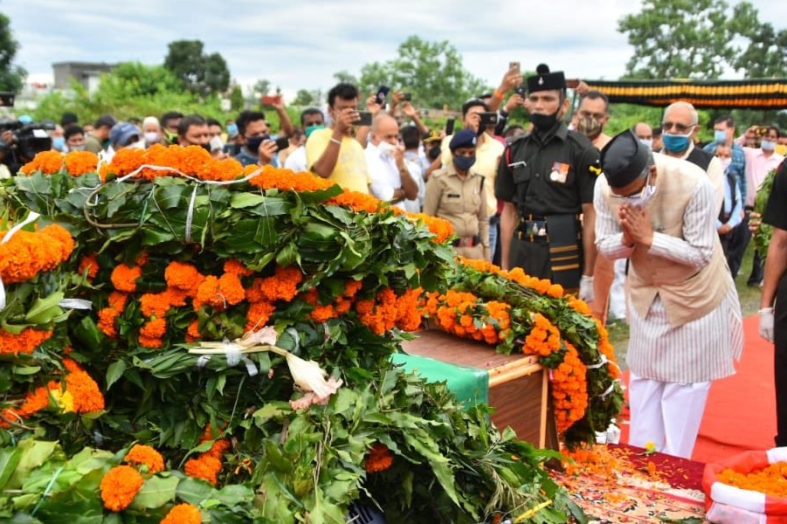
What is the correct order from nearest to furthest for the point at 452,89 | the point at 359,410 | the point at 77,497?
the point at 77,497
the point at 359,410
the point at 452,89

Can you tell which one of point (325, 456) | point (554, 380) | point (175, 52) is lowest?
point (554, 380)

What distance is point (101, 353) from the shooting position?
2.13 metres

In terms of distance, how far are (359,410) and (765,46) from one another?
54182 millimetres

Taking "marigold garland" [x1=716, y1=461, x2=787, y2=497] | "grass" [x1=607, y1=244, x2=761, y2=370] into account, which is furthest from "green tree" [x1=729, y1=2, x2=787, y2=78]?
"marigold garland" [x1=716, y1=461, x2=787, y2=497]

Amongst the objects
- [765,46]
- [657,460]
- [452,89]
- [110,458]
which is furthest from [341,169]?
[452,89]

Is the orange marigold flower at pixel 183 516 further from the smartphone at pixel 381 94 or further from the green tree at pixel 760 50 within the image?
the green tree at pixel 760 50

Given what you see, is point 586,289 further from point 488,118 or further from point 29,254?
point 29,254

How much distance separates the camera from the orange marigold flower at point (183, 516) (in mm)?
1632

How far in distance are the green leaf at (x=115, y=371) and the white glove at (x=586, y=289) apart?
3971 mm

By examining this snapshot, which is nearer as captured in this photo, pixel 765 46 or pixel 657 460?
pixel 657 460

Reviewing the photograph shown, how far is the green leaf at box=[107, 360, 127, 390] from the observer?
6.68 feet

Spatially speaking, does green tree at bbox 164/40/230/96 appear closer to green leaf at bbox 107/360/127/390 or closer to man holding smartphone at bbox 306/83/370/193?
man holding smartphone at bbox 306/83/370/193

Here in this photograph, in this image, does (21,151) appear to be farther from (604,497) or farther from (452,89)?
(452,89)

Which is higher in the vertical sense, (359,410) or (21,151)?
(21,151)
